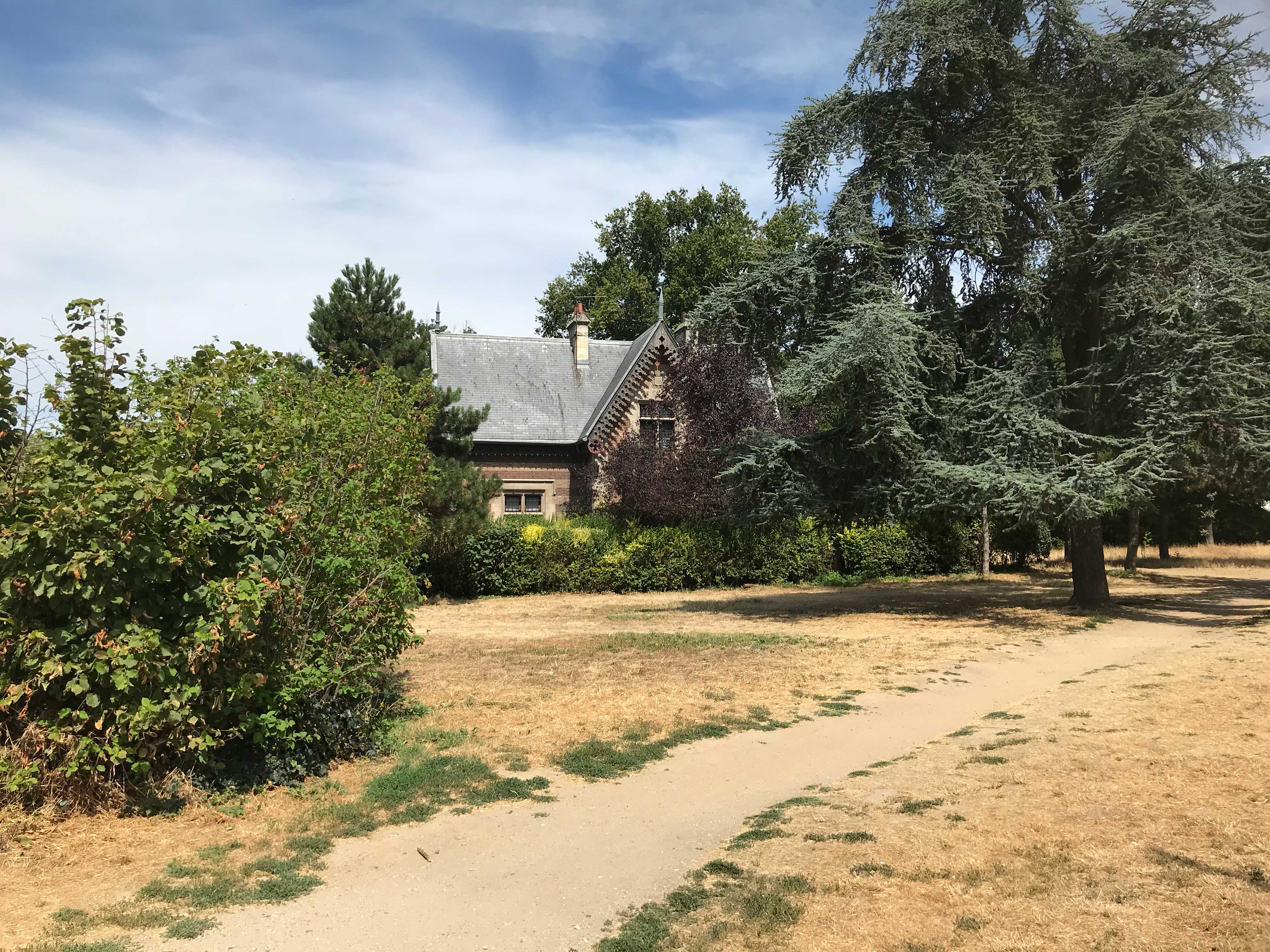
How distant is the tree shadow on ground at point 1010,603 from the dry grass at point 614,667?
99 mm

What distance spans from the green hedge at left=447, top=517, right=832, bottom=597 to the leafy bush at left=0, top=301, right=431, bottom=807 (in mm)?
16300

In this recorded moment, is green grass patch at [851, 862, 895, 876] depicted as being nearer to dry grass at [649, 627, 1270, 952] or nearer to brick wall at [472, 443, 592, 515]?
dry grass at [649, 627, 1270, 952]

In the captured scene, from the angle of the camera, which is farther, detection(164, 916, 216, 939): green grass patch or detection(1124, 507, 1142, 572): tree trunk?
detection(1124, 507, 1142, 572): tree trunk

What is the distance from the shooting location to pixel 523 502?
3142cm

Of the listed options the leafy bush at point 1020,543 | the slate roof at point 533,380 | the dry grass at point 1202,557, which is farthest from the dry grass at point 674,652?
the dry grass at point 1202,557

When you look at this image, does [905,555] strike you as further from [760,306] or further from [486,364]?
[486,364]

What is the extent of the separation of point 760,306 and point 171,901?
55.1ft

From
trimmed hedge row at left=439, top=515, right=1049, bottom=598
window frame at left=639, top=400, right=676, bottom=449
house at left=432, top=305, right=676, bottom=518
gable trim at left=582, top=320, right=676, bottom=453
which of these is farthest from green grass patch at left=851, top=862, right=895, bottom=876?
Answer: gable trim at left=582, top=320, right=676, bottom=453

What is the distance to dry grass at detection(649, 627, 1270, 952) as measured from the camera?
4383mm

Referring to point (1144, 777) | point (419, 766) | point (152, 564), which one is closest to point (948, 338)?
point (1144, 777)

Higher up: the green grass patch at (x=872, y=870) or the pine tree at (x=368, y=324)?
the pine tree at (x=368, y=324)

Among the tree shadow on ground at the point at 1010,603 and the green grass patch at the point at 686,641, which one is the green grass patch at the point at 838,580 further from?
the green grass patch at the point at 686,641

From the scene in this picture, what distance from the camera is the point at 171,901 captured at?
5.08 metres

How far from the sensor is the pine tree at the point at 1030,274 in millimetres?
16125
